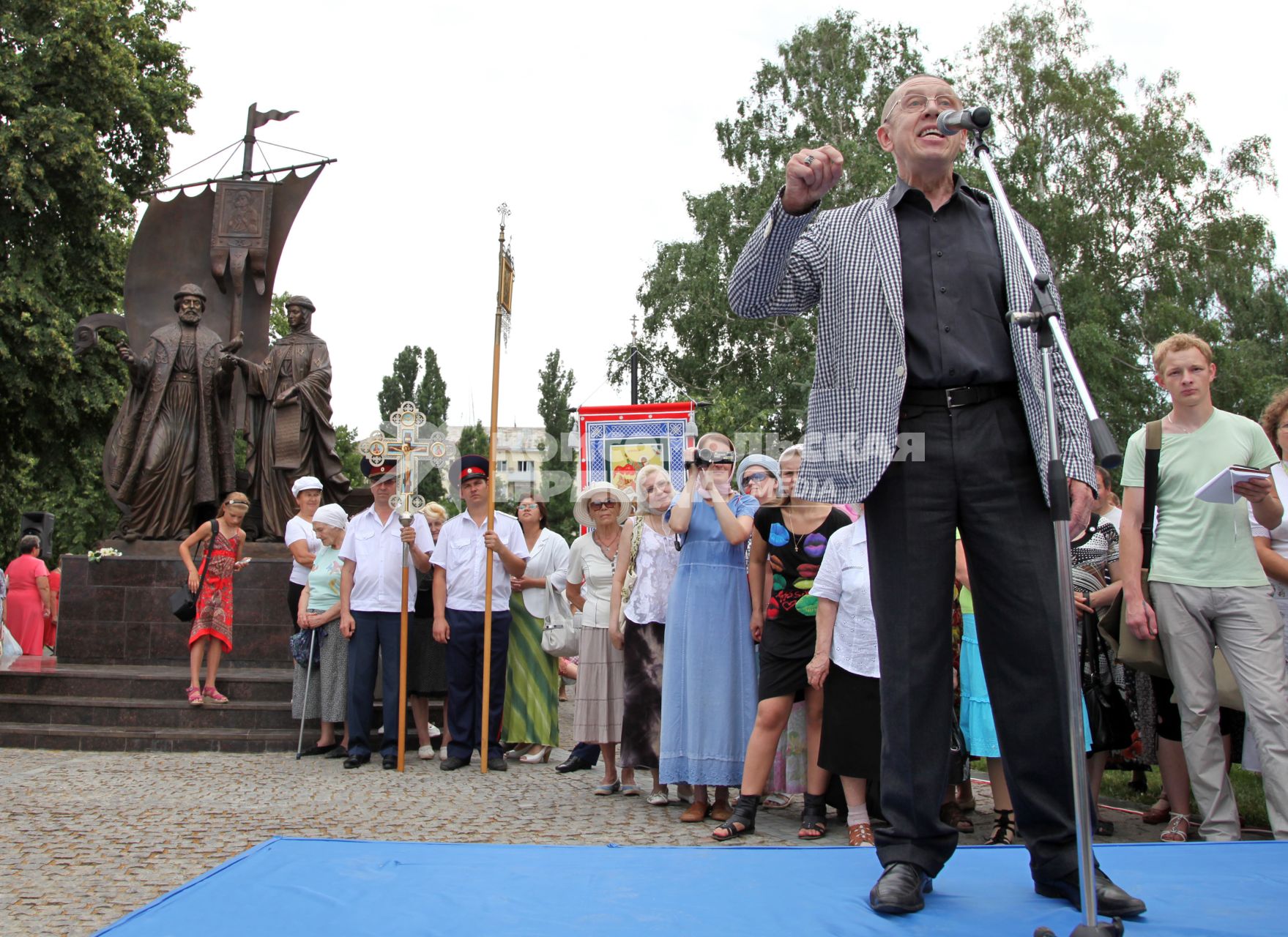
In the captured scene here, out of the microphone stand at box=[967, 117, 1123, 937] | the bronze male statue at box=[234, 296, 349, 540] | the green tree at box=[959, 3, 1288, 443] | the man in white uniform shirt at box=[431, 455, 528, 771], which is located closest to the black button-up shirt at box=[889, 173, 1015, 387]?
the microphone stand at box=[967, 117, 1123, 937]

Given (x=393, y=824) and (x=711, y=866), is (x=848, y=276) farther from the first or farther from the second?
(x=393, y=824)

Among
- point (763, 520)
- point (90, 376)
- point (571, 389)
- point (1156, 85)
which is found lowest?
point (763, 520)

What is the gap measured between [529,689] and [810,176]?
6.49 meters

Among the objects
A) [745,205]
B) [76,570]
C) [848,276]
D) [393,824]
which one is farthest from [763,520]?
[745,205]

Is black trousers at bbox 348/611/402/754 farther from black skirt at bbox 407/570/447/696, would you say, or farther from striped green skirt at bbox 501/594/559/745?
striped green skirt at bbox 501/594/559/745

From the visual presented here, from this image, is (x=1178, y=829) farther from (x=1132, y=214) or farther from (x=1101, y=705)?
(x=1132, y=214)

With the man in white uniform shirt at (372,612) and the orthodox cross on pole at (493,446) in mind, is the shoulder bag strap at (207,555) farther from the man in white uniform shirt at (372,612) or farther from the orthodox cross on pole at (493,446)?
the orthodox cross on pole at (493,446)

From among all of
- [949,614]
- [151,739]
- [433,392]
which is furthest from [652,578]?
[433,392]

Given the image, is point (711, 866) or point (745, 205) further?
point (745, 205)

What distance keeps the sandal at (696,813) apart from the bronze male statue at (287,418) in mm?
7278

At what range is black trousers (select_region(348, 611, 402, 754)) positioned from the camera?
8.32m

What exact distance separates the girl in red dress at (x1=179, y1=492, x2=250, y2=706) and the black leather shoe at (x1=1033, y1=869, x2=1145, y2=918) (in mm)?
7746

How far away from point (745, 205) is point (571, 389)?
24224mm

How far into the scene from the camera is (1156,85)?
93.5ft
